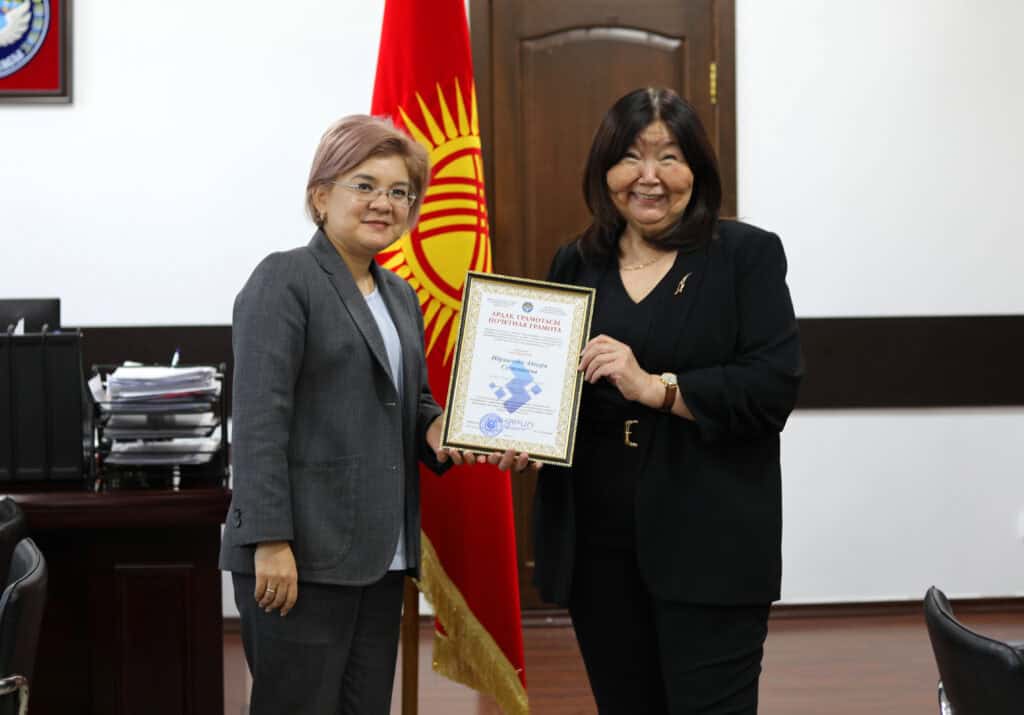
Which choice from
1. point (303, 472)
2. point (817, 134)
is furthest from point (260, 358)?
point (817, 134)

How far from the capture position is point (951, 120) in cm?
455

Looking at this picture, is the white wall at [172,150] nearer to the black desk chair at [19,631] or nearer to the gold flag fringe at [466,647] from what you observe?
the gold flag fringe at [466,647]

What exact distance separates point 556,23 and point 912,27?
136 cm

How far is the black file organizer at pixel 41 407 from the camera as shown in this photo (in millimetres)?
2561

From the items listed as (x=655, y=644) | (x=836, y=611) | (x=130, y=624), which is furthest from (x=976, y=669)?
Answer: (x=836, y=611)

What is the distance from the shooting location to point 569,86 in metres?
4.48

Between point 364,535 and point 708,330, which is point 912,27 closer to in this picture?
point 708,330

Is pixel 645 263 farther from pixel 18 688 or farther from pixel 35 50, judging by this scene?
pixel 35 50

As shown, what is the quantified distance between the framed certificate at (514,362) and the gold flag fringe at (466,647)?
3.03 feet

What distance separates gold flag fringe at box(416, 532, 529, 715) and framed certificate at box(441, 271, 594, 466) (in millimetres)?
922

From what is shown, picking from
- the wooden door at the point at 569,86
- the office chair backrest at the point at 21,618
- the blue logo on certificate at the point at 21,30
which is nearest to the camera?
the office chair backrest at the point at 21,618

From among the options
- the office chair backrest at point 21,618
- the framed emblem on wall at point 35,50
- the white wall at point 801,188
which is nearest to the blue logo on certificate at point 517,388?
the office chair backrest at point 21,618

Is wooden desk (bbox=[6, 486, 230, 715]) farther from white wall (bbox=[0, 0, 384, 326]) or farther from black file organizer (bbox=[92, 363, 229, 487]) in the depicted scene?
white wall (bbox=[0, 0, 384, 326])

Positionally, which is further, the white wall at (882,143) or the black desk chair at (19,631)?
the white wall at (882,143)
